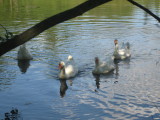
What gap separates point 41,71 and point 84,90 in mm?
2946

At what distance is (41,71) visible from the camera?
12.4 m

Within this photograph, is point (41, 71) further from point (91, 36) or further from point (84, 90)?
point (91, 36)

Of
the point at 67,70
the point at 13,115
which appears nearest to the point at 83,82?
the point at 67,70

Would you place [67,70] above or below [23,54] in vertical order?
below

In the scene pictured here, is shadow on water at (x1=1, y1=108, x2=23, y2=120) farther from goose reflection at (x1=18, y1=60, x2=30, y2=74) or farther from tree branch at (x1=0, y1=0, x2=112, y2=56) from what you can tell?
goose reflection at (x1=18, y1=60, x2=30, y2=74)

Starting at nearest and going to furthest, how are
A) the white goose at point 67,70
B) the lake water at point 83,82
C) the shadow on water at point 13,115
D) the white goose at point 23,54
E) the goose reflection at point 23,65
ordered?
the shadow on water at point 13,115 < the lake water at point 83,82 < the white goose at point 67,70 < the goose reflection at point 23,65 < the white goose at point 23,54

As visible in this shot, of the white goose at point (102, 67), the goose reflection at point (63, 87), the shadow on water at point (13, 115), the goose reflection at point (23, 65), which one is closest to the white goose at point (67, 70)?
the goose reflection at point (63, 87)

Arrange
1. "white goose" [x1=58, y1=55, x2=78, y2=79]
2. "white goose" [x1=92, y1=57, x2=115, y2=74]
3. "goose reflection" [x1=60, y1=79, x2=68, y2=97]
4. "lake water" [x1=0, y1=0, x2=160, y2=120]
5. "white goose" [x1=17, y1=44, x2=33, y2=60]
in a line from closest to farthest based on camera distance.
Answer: "lake water" [x1=0, y1=0, x2=160, y2=120] → "goose reflection" [x1=60, y1=79, x2=68, y2=97] → "white goose" [x1=58, y1=55, x2=78, y2=79] → "white goose" [x1=92, y1=57, x2=115, y2=74] → "white goose" [x1=17, y1=44, x2=33, y2=60]

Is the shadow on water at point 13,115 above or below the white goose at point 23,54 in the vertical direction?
below

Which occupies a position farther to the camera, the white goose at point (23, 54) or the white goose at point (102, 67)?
the white goose at point (23, 54)

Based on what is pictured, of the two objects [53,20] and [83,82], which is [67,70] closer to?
[83,82]

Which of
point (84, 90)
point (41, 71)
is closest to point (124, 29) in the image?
point (41, 71)

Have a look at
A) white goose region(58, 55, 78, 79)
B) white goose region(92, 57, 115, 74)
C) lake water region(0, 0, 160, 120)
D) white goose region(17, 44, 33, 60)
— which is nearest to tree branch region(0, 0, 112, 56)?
lake water region(0, 0, 160, 120)

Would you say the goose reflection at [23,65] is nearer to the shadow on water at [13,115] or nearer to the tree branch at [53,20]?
the shadow on water at [13,115]
